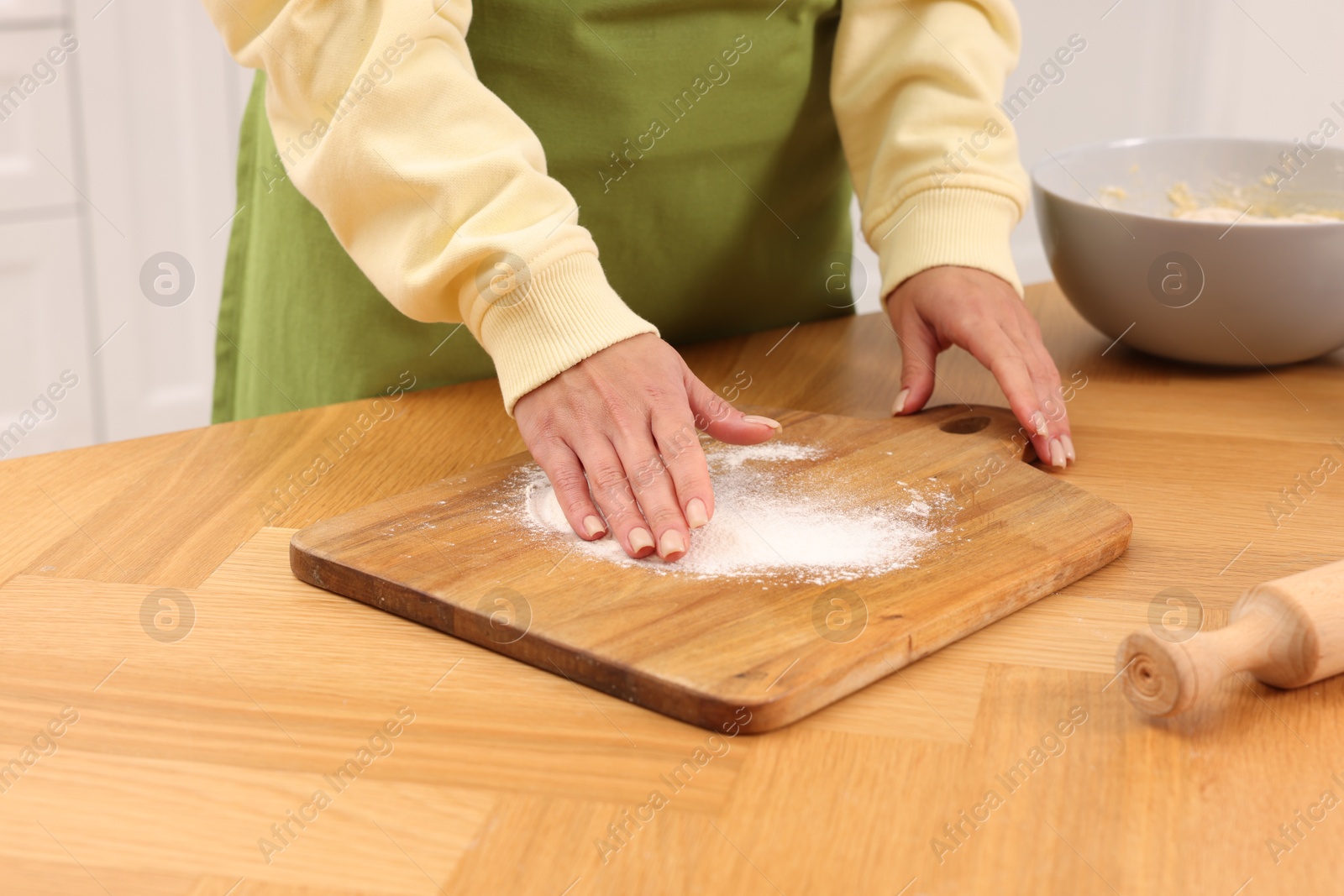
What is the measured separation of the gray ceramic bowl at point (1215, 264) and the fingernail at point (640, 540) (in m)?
0.54

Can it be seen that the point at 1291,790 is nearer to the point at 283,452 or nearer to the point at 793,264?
the point at 283,452

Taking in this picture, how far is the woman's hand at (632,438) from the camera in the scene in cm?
71

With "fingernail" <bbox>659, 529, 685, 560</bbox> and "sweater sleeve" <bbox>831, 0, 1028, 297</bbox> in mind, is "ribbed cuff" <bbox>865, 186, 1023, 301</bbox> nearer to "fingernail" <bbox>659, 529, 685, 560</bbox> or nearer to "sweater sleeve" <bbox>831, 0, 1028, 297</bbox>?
"sweater sleeve" <bbox>831, 0, 1028, 297</bbox>

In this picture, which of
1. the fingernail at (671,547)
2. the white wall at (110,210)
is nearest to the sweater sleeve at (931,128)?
the fingernail at (671,547)

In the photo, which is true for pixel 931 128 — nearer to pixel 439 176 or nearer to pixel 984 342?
pixel 984 342

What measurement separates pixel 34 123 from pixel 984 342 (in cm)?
179

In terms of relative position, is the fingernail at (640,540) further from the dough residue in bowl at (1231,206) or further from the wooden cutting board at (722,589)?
the dough residue in bowl at (1231,206)

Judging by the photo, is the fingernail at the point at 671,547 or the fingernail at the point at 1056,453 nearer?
the fingernail at the point at 671,547

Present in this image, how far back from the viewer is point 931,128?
1.06m

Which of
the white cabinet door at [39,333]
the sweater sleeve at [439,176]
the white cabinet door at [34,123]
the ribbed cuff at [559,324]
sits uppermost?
the sweater sleeve at [439,176]

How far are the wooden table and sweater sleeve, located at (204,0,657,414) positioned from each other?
16 cm

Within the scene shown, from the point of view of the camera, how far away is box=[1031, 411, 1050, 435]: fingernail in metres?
0.89

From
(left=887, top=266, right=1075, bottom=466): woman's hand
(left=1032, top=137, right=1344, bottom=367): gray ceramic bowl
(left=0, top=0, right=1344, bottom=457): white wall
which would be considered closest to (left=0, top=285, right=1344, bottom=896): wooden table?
(left=887, top=266, right=1075, bottom=466): woman's hand

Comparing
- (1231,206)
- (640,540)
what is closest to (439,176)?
(640,540)
